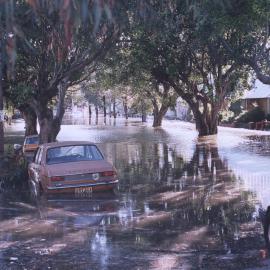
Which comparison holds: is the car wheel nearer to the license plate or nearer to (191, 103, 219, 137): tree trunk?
the license plate

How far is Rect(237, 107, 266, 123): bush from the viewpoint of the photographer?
1987 inches

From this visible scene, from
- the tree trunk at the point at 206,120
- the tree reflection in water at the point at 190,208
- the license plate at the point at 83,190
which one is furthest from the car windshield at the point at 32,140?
the tree trunk at the point at 206,120

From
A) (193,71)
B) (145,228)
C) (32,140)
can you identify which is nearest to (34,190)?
(145,228)

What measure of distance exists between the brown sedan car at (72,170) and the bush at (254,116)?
123 feet

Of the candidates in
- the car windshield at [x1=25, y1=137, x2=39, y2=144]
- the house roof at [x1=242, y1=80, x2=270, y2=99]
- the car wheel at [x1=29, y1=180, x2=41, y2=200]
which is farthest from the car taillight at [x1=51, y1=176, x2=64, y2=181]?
the house roof at [x1=242, y1=80, x2=270, y2=99]

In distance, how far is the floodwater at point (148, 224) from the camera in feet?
27.6

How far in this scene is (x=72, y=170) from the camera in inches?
539

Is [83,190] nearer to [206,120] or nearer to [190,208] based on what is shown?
[190,208]

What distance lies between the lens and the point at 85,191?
13.8 metres

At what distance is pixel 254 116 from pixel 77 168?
39201mm

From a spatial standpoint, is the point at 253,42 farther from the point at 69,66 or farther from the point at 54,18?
the point at 54,18

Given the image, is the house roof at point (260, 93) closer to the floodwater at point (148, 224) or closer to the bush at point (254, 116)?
the bush at point (254, 116)

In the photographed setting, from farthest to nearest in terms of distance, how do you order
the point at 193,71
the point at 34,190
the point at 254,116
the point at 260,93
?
the point at 260,93
the point at 254,116
the point at 193,71
the point at 34,190

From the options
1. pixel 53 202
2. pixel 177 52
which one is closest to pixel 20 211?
pixel 53 202
